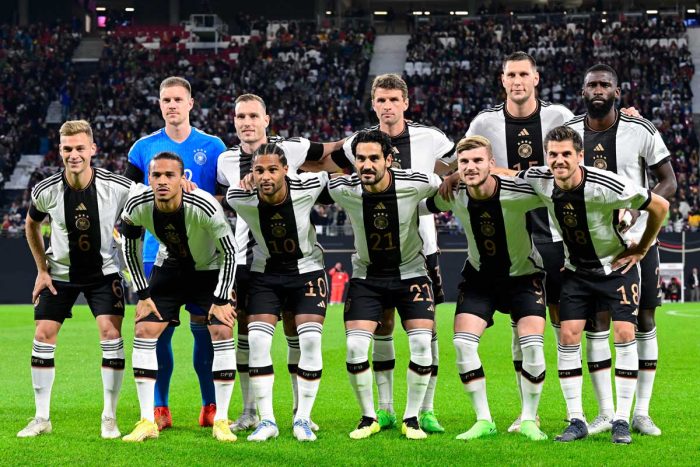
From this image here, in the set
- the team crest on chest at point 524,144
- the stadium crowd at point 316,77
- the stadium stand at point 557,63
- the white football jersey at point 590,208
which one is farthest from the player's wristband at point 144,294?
the stadium stand at point 557,63

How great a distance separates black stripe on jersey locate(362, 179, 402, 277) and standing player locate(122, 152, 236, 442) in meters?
0.98

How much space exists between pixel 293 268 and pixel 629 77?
3368 centimetres

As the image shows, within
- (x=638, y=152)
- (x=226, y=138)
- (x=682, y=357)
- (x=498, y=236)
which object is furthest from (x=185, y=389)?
(x=226, y=138)

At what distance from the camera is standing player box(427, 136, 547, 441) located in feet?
23.4

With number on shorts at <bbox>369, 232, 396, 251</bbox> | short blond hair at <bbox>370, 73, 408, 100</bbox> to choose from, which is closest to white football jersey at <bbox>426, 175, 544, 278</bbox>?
number on shorts at <bbox>369, 232, 396, 251</bbox>

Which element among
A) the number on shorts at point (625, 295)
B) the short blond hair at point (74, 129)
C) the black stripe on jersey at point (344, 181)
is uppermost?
the short blond hair at point (74, 129)

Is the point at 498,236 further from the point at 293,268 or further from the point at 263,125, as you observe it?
the point at 263,125

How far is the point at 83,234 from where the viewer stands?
739 cm

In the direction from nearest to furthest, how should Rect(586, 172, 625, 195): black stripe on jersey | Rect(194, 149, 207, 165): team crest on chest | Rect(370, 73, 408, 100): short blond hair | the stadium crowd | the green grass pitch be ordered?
the green grass pitch → Rect(586, 172, 625, 195): black stripe on jersey → Rect(370, 73, 408, 100): short blond hair → Rect(194, 149, 207, 165): team crest on chest → the stadium crowd

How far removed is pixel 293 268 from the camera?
7.36 meters

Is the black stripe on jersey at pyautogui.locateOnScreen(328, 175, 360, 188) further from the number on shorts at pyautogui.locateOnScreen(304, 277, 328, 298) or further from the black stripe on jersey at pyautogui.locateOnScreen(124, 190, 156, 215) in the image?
the black stripe on jersey at pyautogui.locateOnScreen(124, 190, 156, 215)

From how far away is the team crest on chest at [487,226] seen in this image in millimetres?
7211

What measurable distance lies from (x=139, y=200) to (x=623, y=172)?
3.42 meters

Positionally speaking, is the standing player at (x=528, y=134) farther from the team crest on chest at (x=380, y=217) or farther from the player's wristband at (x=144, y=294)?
the player's wristband at (x=144, y=294)
